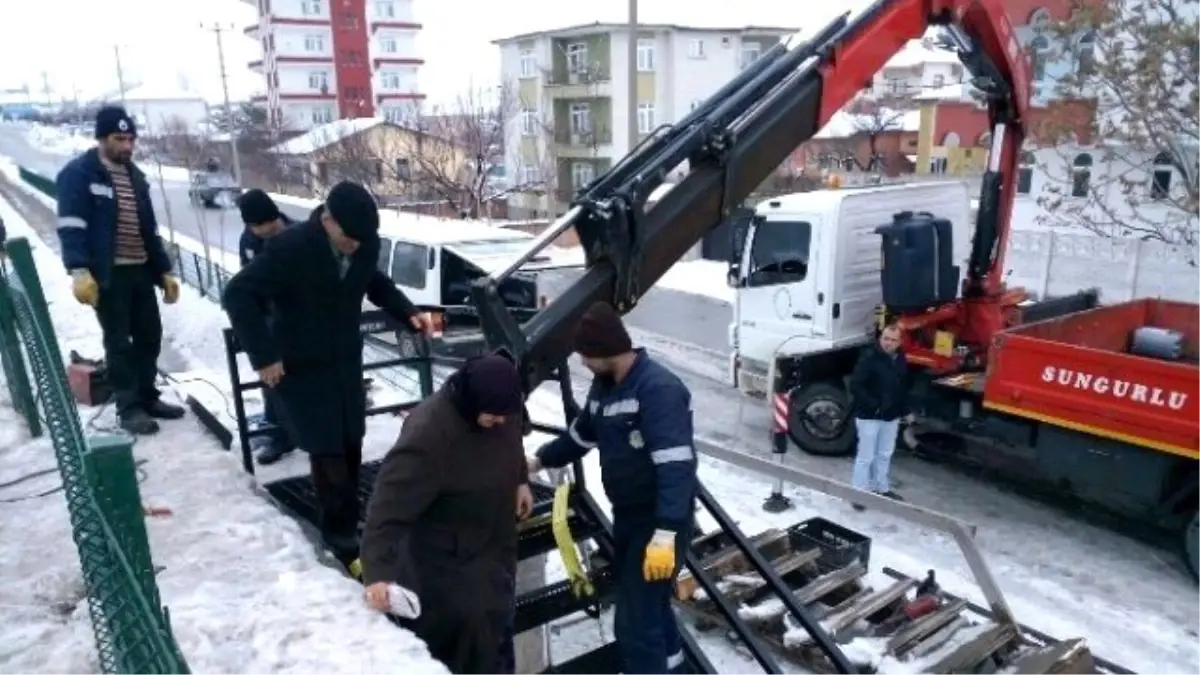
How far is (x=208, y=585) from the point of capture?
369cm

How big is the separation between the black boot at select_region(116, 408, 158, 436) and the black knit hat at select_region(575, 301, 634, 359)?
10.4ft

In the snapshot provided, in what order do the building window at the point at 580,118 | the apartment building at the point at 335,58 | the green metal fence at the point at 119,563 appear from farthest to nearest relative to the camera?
the apartment building at the point at 335,58 → the building window at the point at 580,118 → the green metal fence at the point at 119,563

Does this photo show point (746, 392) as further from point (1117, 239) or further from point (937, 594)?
point (1117, 239)

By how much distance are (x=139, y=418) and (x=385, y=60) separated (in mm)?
61966

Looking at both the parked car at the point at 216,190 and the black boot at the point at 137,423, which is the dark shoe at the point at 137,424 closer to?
the black boot at the point at 137,423

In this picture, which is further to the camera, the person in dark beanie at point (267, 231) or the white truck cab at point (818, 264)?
the white truck cab at point (818, 264)

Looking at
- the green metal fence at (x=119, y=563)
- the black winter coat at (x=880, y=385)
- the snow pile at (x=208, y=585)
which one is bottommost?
the black winter coat at (x=880, y=385)

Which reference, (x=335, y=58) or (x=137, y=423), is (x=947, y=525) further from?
(x=335, y=58)

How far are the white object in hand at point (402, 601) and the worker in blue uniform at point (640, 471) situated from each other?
1.01m

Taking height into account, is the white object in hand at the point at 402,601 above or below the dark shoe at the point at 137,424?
above

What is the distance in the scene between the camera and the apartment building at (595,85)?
31625 mm

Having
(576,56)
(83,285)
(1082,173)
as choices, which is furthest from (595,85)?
(83,285)

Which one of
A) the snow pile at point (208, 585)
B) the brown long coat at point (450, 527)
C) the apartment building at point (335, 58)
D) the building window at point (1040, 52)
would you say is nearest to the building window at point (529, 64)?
the building window at point (1040, 52)

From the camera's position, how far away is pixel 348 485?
407 cm
